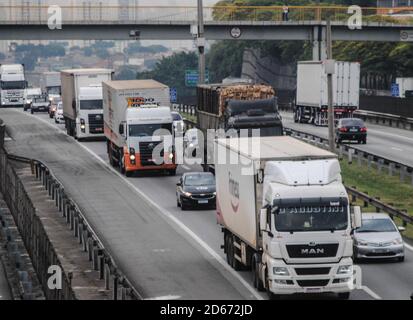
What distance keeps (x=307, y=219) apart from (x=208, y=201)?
734 inches

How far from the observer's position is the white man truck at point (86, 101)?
74.3m

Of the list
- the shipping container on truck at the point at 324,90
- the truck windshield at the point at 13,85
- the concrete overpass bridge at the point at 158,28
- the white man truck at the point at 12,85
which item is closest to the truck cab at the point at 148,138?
the shipping container on truck at the point at 324,90

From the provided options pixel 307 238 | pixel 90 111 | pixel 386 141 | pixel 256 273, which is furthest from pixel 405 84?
pixel 307 238

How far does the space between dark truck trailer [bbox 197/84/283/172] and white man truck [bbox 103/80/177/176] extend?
6.21ft

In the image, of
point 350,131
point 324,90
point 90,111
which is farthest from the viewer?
point 324,90

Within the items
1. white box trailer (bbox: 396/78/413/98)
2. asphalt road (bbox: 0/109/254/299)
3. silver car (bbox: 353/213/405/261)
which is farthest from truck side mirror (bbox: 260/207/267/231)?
white box trailer (bbox: 396/78/413/98)

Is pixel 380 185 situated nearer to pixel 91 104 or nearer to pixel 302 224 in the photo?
pixel 91 104

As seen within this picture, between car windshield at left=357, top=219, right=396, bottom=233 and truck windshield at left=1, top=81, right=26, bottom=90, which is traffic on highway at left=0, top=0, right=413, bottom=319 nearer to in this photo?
car windshield at left=357, top=219, right=396, bottom=233

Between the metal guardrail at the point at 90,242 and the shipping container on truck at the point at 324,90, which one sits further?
the shipping container on truck at the point at 324,90

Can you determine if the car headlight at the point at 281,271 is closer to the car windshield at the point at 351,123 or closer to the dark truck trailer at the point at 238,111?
the dark truck trailer at the point at 238,111

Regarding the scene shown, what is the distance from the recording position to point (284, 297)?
95.1ft

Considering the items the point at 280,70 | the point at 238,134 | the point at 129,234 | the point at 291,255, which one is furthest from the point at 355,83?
the point at 280,70

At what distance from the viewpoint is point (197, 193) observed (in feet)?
152

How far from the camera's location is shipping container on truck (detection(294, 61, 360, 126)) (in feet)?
284
